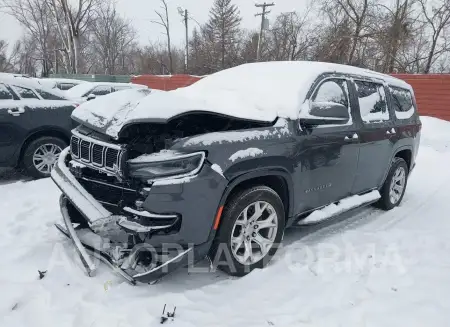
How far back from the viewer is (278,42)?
4034 centimetres

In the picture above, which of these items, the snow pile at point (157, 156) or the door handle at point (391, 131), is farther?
the door handle at point (391, 131)

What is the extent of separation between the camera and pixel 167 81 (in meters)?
23.9

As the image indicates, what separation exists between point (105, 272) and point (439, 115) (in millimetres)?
12280

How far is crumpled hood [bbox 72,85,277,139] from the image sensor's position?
267 centimetres

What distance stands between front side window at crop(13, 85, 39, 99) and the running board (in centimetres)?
463

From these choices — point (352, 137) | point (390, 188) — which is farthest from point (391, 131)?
point (352, 137)

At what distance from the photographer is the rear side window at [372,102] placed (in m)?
4.08

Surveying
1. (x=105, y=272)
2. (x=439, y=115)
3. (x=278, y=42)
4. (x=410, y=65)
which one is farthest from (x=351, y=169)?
(x=278, y=42)

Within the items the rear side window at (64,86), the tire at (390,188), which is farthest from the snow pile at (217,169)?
the rear side window at (64,86)

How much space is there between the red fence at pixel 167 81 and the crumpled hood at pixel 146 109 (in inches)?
718

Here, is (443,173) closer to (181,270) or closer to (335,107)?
(335,107)

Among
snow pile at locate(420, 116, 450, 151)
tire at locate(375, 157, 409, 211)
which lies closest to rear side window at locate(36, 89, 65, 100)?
tire at locate(375, 157, 409, 211)

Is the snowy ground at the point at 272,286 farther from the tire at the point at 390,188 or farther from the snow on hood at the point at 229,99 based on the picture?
the snow on hood at the point at 229,99

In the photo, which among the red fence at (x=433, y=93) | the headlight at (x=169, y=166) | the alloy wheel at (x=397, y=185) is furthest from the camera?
the red fence at (x=433, y=93)
